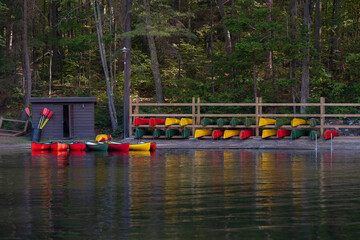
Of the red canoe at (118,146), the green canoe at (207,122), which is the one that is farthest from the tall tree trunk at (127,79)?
the red canoe at (118,146)

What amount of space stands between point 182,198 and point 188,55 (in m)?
31.8

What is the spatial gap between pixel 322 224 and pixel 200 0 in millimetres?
36451

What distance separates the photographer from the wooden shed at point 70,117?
109 ft

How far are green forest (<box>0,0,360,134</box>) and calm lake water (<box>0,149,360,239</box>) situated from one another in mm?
14290

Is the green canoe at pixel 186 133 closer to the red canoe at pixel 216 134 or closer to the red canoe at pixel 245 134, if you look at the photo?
the red canoe at pixel 216 134

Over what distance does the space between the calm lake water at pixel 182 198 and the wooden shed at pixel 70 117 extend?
11.2 m

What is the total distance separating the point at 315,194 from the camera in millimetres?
13164

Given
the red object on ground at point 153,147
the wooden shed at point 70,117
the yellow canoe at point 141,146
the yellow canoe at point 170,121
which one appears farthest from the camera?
the wooden shed at point 70,117

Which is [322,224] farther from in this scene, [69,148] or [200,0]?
[200,0]

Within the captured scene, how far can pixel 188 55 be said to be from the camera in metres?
43.8

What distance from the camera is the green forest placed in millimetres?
34969

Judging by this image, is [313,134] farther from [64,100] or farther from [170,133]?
[64,100]

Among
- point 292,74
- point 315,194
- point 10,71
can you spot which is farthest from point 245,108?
point 315,194

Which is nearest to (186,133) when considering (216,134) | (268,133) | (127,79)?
(216,134)
